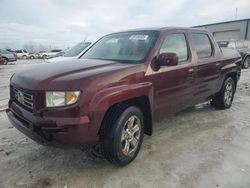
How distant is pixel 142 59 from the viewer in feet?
11.6

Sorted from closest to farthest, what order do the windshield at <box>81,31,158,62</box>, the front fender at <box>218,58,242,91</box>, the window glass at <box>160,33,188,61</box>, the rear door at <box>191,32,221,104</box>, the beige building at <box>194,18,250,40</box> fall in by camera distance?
1. the windshield at <box>81,31,158,62</box>
2. the window glass at <box>160,33,188,61</box>
3. the rear door at <box>191,32,221,104</box>
4. the front fender at <box>218,58,242,91</box>
5. the beige building at <box>194,18,250,40</box>

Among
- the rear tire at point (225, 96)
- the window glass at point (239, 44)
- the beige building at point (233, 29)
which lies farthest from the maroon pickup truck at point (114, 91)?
the beige building at point (233, 29)

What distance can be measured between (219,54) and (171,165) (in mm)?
3067

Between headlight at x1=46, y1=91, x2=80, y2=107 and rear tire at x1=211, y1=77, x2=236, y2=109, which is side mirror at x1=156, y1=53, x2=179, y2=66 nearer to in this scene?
headlight at x1=46, y1=91, x2=80, y2=107

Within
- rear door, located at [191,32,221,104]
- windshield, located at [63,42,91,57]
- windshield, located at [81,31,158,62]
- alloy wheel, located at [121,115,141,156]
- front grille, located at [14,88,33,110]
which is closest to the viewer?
front grille, located at [14,88,33,110]

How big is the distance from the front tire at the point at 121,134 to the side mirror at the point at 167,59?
2.41 feet

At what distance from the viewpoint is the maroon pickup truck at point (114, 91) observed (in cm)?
273

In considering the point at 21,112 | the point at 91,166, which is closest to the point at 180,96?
the point at 91,166

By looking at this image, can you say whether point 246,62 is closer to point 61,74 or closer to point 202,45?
point 202,45

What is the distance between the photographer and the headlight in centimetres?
271

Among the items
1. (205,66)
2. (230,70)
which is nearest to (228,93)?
(230,70)

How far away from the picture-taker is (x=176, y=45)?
13.7ft

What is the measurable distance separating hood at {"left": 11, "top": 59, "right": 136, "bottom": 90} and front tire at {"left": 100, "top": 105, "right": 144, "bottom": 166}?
53 centimetres

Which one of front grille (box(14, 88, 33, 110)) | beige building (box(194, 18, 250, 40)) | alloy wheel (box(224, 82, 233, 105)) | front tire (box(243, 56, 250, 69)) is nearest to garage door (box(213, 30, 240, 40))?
beige building (box(194, 18, 250, 40))
